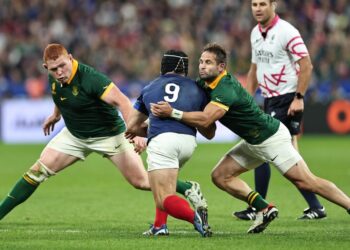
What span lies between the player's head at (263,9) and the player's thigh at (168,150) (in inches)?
99.8

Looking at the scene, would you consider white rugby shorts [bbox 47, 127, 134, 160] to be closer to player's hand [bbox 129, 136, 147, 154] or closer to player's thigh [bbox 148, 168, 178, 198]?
player's hand [bbox 129, 136, 147, 154]

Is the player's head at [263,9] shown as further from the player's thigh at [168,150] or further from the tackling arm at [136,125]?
the player's thigh at [168,150]

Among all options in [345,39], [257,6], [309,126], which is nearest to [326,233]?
[257,6]

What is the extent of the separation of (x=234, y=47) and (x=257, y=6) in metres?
16.4

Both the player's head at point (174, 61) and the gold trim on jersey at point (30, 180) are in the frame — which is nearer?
the player's head at point (174, 61)

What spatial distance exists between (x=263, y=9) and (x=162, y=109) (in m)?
2.72

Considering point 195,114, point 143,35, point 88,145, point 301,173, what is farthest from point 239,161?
point 143,35

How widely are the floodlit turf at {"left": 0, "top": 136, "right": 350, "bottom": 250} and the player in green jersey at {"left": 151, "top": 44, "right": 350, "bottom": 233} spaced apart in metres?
0.37

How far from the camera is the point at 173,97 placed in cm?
859

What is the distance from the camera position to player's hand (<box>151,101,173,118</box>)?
841 centimetres

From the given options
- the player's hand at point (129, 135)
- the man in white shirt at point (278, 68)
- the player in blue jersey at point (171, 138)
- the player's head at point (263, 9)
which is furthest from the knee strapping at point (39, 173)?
the player's head at point (263, 9)

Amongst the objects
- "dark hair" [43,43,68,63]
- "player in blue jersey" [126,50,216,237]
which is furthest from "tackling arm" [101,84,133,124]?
"dark hair" [43,43,68,63]

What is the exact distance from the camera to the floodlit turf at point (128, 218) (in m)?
8.23

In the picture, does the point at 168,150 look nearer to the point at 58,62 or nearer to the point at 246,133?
the point at 246,133
